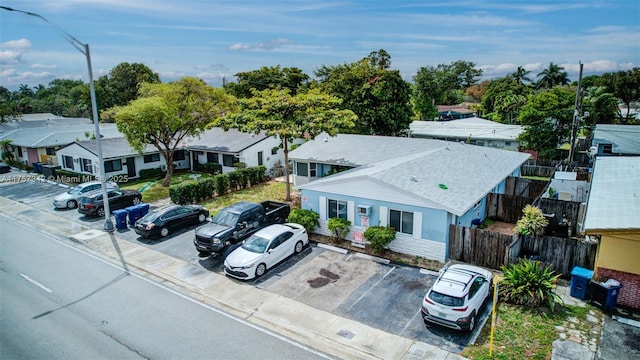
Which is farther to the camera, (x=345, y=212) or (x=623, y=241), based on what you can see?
(x=345, y=212)

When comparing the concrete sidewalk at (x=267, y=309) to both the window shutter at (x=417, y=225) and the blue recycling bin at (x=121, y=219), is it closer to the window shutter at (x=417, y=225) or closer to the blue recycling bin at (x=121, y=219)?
the blue recycling bin at (x=121, y=219)

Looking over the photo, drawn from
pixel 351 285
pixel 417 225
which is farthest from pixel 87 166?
pixel 417 225

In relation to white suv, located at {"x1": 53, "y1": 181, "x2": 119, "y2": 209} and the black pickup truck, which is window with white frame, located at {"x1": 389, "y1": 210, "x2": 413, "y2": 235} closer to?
the black pickup truck

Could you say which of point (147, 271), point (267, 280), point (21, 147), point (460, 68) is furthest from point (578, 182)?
point (460, 68)

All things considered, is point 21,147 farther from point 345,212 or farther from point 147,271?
point 345,212

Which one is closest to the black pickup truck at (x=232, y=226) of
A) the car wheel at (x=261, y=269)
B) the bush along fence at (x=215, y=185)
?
the car wheel at (x=261, y=269)

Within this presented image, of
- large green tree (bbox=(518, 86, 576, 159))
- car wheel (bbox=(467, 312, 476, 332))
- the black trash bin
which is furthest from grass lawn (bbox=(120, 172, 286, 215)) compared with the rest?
large green tree (bbox=(518, 86, 576, 159))

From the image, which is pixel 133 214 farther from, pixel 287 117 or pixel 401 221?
pixel 401 221
